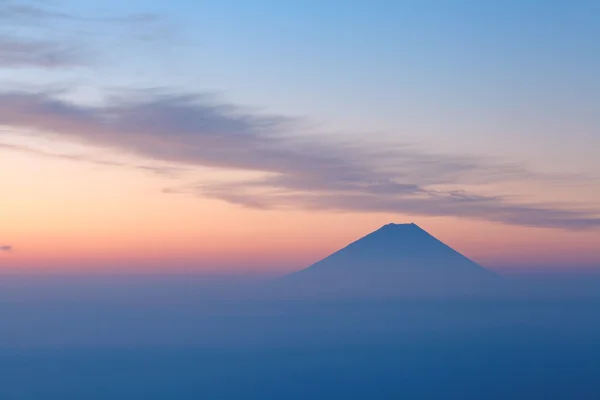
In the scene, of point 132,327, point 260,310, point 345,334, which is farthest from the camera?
point 260,310

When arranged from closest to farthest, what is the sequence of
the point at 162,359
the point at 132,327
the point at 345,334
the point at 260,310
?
the point at 162,359
the point at 345,334
the point at 132,327
the point at 260,310

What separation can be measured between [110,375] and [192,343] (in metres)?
34.1

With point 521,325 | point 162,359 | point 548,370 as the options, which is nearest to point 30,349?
point 162,359

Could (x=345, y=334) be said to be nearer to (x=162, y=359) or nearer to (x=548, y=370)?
(x=162, y=359)

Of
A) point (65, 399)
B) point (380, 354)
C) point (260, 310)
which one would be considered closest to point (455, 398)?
point (380, 354)

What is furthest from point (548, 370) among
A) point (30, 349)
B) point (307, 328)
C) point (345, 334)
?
point (30, 349)

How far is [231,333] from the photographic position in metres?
149

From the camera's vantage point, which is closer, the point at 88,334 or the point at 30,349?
the point at 30,349

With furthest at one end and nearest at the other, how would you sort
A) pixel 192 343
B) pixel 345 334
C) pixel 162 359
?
pixel 345 334
pixel 192 343
pixel 162 359

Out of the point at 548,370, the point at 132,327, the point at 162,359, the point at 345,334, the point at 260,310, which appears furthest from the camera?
the point at 260,310

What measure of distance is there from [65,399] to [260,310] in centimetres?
10613

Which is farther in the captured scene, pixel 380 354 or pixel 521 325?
pixel 521 325

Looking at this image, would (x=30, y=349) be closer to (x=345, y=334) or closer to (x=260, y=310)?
(x=345, y=334)

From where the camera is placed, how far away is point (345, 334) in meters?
147
